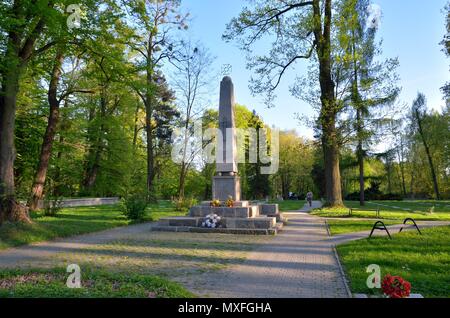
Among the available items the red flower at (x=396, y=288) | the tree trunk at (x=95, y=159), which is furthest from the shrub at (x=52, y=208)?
the red flower at (x=396, y=288)

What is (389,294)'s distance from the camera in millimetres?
4684

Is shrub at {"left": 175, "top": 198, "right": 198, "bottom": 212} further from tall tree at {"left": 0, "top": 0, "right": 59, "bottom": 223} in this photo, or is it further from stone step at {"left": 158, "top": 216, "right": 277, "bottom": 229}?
tall tree at {"left": 0, "top": 0, "right": 59, "bottom": 223}

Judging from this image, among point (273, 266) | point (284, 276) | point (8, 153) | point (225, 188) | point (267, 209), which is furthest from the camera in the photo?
point (267, 209)

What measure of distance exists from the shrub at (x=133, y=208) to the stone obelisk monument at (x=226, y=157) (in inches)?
156

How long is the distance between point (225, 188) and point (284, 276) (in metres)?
10.5

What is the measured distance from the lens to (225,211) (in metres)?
16.2

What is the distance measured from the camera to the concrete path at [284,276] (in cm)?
618

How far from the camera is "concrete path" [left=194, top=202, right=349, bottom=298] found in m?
6.18

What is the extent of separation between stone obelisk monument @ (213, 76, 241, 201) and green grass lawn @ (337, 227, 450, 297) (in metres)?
7.40

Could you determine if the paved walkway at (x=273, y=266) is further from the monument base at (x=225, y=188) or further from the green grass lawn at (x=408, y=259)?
the monument base at (x=225, y=188)

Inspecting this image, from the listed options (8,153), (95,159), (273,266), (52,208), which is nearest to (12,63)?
(8,153)

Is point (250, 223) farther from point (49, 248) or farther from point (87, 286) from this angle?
point (87, 286)
